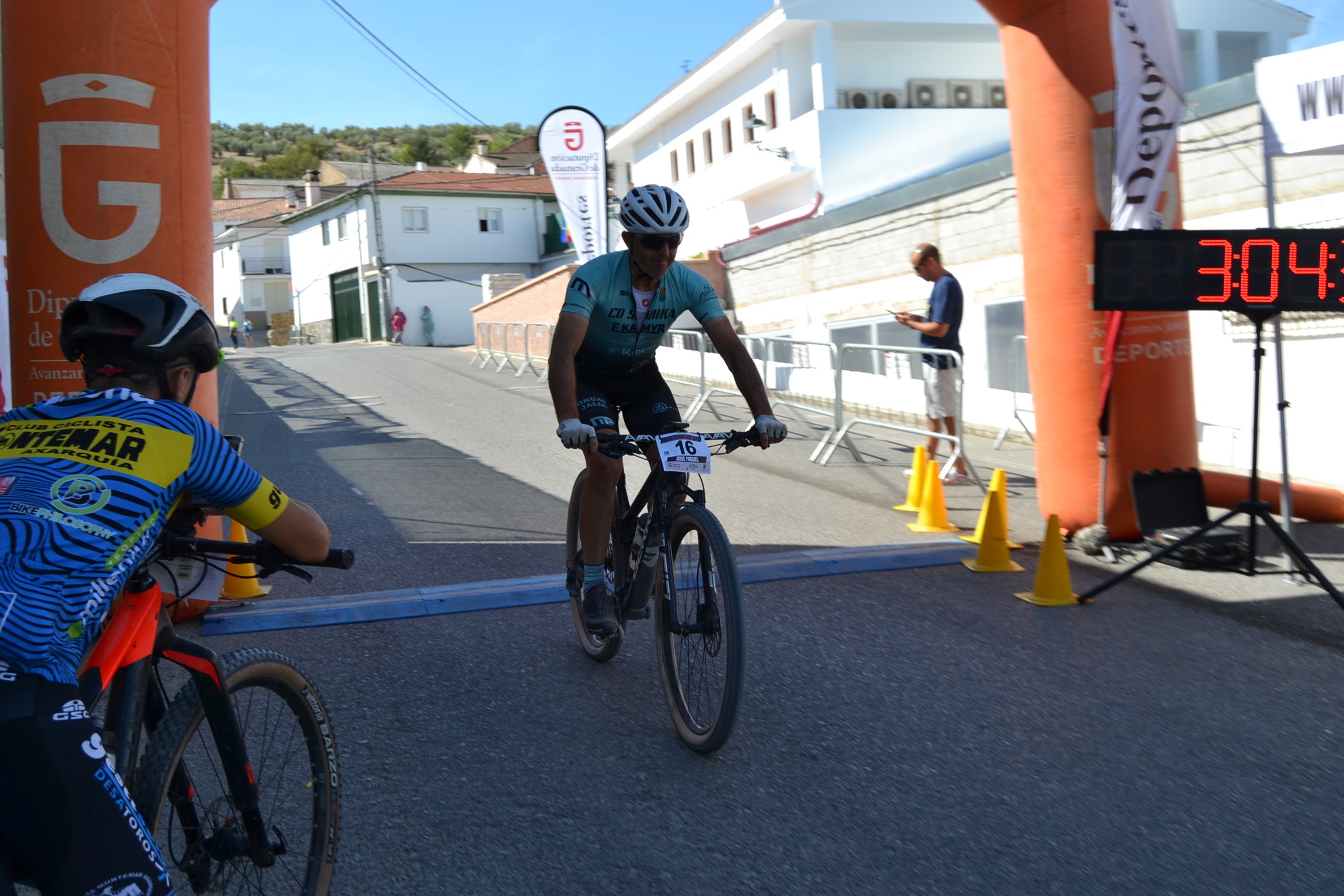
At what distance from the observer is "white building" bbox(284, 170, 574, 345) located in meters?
52.8

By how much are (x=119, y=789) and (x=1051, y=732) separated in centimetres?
336

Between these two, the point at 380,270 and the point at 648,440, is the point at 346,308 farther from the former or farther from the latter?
the point at 648,440

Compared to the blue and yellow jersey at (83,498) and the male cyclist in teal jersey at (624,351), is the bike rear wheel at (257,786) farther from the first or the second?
the male cyclist in teal jersey at (624,351)

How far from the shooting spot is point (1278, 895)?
3.00 meters

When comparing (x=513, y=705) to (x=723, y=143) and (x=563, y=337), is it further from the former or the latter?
(x=723, y=143)

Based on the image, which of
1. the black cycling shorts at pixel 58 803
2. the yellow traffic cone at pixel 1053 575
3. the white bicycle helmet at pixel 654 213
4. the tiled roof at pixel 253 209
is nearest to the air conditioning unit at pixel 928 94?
the yellow traffic cone at pixel 1053 575

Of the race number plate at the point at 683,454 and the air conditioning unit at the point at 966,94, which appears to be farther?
the air conditioning unit at the point at 966,94

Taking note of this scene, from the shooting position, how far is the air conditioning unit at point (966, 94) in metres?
31.9

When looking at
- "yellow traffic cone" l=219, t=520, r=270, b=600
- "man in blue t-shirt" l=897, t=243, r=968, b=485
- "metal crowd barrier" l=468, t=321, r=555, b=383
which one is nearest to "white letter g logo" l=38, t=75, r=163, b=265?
"yellow traffic cone" l=219, t=520, r=270, b=600

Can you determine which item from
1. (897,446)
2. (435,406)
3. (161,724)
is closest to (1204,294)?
(161,724)

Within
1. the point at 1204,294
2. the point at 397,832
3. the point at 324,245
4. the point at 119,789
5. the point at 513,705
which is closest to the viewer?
the point at 119,789

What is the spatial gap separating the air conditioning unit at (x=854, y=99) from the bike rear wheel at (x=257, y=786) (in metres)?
29.9

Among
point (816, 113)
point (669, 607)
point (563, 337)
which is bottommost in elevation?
point (669, 607)

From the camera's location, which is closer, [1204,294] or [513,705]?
[513,705]
